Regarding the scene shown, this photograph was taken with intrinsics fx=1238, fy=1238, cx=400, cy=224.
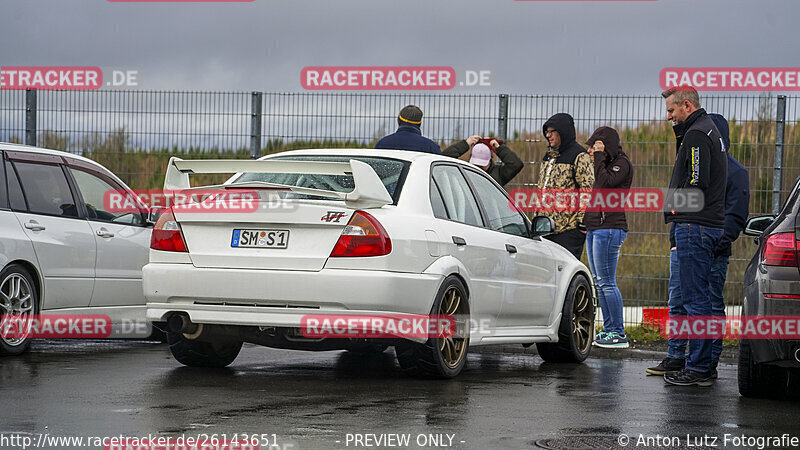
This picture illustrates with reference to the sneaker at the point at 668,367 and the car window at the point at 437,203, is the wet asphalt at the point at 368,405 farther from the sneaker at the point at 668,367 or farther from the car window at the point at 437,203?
the car window at the point at 437,203

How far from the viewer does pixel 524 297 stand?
33.2 ft

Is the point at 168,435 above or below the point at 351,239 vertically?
below

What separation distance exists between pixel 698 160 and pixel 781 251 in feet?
4.09

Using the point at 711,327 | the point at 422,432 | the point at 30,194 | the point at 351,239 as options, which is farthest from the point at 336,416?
the point at 30,194

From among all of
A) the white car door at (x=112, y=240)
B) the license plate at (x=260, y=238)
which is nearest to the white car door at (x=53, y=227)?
the white car door at (x=112, y=240)

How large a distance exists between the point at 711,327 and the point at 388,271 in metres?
2.53

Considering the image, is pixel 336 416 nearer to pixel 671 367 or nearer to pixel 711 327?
pixel 711 327

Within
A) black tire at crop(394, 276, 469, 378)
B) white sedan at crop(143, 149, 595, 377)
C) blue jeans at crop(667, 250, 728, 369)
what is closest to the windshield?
white sedan at crop(143, 149, 595, 377)

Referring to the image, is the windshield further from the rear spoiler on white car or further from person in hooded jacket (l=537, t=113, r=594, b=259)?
person in hooded jacket (l=537, t=113, r=594, b=259)

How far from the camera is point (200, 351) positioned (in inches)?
367

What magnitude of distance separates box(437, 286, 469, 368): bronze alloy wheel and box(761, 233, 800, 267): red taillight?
2.17 meters

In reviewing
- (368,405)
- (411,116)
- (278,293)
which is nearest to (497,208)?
(278,293)

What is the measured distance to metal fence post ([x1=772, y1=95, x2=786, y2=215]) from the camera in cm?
1356

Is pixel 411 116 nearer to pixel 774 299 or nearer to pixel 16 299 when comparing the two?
pixel 16 299
